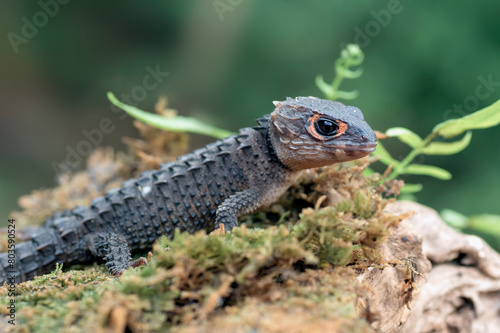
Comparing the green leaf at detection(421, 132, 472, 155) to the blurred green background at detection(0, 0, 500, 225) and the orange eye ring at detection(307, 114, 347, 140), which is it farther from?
the blurred green background at detection(0, 0, 500, 225)

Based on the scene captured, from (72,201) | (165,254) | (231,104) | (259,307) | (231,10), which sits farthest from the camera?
(231,104)

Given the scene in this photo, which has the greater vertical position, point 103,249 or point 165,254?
point 103,249

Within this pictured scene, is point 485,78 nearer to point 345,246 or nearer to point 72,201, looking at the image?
point 345,246

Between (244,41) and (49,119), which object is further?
(49,119)

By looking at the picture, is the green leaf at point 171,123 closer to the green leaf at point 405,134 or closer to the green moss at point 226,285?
the green leaf at point 405,134

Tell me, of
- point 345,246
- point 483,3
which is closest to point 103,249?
point 345,246

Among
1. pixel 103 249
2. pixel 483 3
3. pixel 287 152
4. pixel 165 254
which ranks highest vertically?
pixel 483 3
